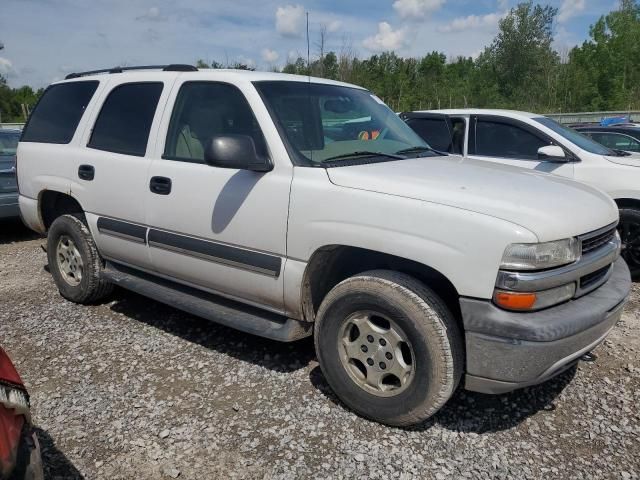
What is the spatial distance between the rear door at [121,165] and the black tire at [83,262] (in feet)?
0.50

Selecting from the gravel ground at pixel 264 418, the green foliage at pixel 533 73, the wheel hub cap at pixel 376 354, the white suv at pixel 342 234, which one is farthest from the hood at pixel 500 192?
the green foliage at pixel 533 73

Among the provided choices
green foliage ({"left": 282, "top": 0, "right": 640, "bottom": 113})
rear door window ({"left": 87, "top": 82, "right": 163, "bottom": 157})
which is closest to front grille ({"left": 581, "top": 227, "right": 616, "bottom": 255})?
rear door window ({"left": 87, "top": 82, "right": 163, "bottom": 157})

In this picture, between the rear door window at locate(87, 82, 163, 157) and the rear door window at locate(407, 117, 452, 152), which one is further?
the rear door window at locate(407, 117, 452, 152)

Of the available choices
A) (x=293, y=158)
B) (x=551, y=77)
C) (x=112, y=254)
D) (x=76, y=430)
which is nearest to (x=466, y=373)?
(x=293, y=158)

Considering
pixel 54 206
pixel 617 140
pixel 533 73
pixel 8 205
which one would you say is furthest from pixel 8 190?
pixel 533 73

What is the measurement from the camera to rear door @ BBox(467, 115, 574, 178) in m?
6.03

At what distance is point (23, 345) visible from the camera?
13.6 ft

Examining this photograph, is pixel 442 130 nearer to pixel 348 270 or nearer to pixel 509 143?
pixel 509 143

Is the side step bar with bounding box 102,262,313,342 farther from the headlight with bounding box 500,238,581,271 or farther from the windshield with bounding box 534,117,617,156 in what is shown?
the windshield with bounding box 534,117,617,156

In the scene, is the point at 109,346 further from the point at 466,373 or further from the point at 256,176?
the point at 466,373

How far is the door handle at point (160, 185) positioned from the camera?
3755 mm

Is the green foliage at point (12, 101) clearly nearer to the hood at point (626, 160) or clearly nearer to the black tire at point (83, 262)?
the black tire at point (83, 262)

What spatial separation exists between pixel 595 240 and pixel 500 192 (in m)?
→ 0.62

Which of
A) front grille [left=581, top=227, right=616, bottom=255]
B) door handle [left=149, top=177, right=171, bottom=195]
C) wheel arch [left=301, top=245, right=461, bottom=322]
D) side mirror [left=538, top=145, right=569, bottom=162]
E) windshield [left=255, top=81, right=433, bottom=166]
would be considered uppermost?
windshield [left=255, top=81, right=433, bottom=166]
